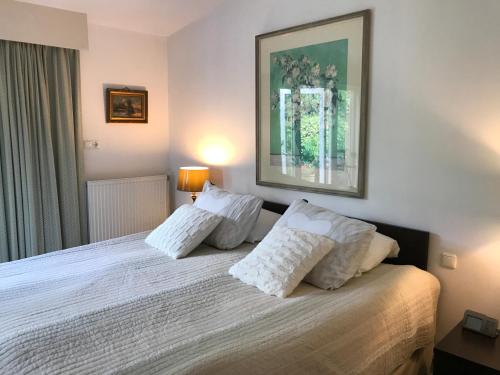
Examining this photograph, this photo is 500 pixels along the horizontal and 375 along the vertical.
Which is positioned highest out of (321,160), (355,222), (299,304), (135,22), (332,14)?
(135,22)

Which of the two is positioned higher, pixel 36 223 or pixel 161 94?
pixel 161 94

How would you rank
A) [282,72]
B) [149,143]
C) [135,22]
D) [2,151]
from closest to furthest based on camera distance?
[282,72] → [2,151] → [135,22] → [149,143]

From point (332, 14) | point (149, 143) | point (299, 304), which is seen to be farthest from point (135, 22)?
point (299, 304)

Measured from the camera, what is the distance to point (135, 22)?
12.3 ft

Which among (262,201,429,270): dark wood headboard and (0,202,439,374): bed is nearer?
(0,202,439,374): bed

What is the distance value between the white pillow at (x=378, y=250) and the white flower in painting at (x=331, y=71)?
1.08 m

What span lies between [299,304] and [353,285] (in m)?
0.37

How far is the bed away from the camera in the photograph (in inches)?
59.6

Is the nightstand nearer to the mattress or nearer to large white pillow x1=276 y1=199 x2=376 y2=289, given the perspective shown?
the mattress

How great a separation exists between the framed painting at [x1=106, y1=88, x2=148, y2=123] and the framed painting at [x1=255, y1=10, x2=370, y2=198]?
4.54ft

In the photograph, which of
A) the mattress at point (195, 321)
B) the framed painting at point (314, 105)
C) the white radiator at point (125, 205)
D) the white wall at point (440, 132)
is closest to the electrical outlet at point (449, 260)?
the white wall at point (440, 132)

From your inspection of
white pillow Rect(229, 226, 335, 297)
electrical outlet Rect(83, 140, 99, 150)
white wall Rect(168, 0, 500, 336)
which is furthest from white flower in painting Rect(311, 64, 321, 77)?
electrical outlet Rect(83, 140, 99, 150)

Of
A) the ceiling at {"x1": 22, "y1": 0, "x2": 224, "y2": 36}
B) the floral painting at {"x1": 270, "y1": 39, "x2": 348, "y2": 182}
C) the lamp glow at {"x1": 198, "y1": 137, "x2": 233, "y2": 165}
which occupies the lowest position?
the lamp glow at {"x1": 198, "y1": 137, "x2": 233, "y2": 165}

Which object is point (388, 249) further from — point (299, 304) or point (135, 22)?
point (135, 22)
